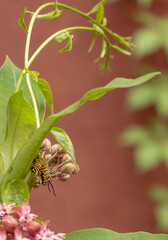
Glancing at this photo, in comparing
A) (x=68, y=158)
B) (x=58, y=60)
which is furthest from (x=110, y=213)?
(x=68, y=158)

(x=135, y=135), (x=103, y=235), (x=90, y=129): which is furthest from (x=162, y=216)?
Result: (x=103, y=235)

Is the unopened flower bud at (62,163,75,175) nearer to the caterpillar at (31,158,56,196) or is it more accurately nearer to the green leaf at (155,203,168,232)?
the caterpillar at (31,158,56,196)

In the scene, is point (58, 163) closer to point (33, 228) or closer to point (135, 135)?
point (33, 228)

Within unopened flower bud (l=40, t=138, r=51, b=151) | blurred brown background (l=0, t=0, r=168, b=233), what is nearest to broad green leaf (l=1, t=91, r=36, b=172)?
unopened flower bud (l=40, t=138, r=51, b=151)

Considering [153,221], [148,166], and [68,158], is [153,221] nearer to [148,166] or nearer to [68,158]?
[148,166]

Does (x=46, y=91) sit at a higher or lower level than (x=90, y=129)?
lower

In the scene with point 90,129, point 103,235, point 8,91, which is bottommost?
point 103,235
